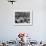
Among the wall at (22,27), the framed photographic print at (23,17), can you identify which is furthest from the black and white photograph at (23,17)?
the wall at (22,27)

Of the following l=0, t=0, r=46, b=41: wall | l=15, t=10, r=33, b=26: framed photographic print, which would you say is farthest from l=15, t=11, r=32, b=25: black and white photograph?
l=0, t=0, r=46, b=41: wall

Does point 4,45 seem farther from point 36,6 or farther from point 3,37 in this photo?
point 36,6

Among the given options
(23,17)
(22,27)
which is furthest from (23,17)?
(22,27)

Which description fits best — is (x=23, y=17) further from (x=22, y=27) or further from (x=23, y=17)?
(x=22, y=27)

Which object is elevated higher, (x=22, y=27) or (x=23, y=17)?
(x=23, y=17)

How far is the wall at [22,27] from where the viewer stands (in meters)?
4.59

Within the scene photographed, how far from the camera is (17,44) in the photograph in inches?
149

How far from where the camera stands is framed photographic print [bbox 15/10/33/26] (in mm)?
4598

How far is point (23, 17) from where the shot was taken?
463cm

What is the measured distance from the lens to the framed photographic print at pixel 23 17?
15.1 feet

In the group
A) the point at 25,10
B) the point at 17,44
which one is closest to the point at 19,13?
the point at 25,10

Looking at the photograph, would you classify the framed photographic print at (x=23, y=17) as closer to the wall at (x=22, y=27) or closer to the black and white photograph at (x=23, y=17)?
the black and white photograph at (x=23, y=17)

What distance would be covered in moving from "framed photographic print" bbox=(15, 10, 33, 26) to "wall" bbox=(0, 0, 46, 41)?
0.34 feet

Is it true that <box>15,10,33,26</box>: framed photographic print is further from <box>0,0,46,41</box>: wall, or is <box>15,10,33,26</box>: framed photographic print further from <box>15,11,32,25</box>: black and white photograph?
<box>0,0,46,41</box>: wall
